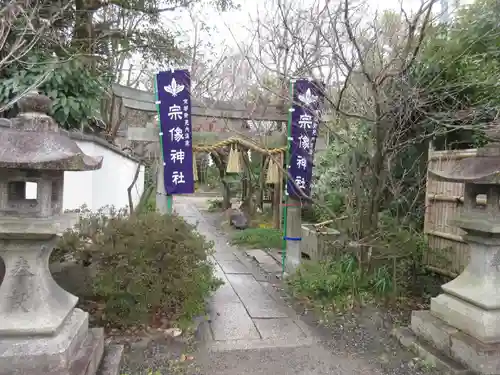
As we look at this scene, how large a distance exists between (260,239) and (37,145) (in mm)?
8593

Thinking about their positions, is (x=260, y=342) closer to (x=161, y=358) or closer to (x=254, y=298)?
(x=161, y=358)

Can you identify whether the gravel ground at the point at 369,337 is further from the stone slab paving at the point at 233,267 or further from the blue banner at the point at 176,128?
the blue banner at the point at 176,128

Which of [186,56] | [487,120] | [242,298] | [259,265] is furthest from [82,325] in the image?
[186,56]

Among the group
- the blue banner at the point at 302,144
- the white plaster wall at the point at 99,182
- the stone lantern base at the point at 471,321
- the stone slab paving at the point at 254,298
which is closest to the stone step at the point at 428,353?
the stone lantern base at the point at 471,321

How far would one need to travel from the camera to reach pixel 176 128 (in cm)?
645

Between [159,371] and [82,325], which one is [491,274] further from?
[82,325]

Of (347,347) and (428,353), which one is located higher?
(428,353)

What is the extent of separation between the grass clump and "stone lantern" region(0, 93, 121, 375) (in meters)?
7.61

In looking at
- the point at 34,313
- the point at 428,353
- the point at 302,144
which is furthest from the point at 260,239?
the point at 34,313

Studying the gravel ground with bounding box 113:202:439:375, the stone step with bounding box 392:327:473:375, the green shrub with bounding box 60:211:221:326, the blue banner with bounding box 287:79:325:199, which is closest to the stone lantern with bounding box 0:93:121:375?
the gravel ground with bounding box 113:202:439:375

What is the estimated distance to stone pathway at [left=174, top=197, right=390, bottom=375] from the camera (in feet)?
13.4

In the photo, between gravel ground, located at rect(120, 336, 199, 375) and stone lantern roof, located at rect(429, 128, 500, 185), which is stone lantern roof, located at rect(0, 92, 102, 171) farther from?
stone lantern roof, located at rect(429, 128, 500, 185)

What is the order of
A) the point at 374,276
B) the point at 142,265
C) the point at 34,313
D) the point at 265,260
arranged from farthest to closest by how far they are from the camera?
the point at 265,260 → the point at 374,276 → the point at 142,265 → the point at 34,313

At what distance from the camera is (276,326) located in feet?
16.9
